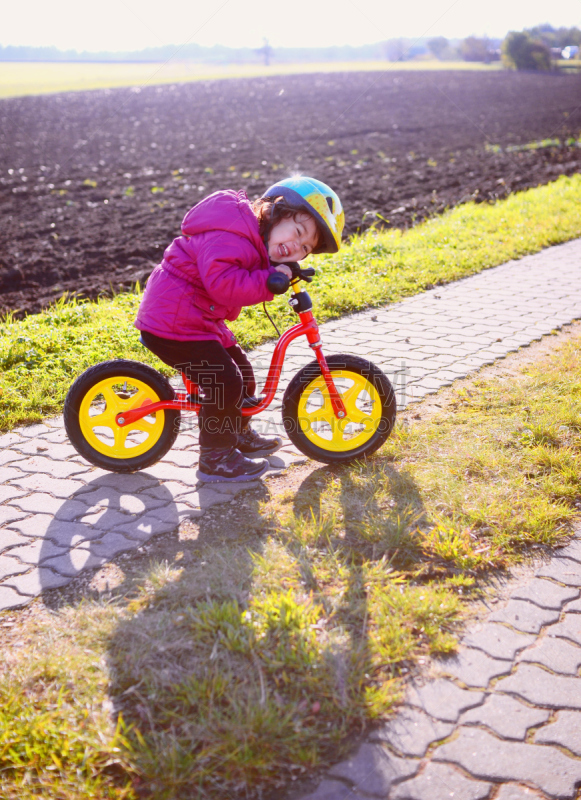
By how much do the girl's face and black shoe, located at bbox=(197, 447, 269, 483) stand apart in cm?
112

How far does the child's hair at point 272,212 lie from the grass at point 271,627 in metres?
1.34

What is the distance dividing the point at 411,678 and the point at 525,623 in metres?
0.55

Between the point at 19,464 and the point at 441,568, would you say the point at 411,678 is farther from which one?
the point at 19,464

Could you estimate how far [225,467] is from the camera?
11.9ft

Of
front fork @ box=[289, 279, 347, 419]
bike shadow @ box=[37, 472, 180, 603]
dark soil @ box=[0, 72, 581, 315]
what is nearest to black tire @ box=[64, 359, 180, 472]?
bike shadow @ box=[37, 472, 180, 603]

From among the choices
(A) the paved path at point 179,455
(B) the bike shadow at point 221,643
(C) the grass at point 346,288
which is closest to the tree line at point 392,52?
(C) the grass at point 346,288

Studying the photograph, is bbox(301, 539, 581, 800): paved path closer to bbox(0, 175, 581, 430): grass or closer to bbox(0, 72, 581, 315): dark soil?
bbox(0, 175, 581, 430): grass

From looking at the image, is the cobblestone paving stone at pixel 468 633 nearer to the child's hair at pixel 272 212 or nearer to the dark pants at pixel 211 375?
the dark pants at pixel 211 375

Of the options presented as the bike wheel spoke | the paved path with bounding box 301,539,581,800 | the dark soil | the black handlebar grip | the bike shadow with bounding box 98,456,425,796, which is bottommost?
the paved path with bounding box 301,539,581,800

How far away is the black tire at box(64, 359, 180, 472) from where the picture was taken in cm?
339

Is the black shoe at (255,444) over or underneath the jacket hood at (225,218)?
underneath

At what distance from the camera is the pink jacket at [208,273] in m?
3.03

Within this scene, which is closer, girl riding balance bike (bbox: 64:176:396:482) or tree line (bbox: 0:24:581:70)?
girl riding balance bike (bbox: 64:176:396:482)

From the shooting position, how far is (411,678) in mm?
2281
